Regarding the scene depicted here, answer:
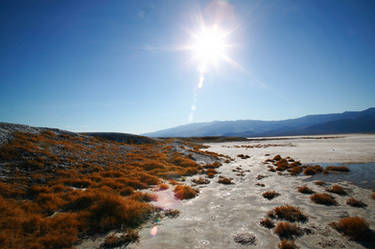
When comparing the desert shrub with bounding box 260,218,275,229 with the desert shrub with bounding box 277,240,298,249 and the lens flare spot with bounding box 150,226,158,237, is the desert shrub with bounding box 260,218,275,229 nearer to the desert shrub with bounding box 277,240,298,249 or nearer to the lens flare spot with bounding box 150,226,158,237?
the desert shrub with bounding box 277,240,298,249

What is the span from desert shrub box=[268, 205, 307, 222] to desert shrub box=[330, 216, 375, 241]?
1151 millimetres

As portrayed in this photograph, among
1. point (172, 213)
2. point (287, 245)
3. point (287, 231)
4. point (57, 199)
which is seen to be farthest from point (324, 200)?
point (57, 199)

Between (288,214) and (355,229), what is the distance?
6.78ft

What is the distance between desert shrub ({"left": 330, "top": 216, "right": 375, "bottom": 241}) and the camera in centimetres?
540

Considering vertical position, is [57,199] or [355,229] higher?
[57,199]

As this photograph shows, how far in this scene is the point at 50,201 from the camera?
7285mm

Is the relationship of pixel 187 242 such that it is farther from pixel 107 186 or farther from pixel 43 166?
pixel 43 166

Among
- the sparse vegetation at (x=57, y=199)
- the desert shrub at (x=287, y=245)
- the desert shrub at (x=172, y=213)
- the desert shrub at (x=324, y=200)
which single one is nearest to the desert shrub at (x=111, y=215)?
the sparse vegetation at (x=57, y=199)

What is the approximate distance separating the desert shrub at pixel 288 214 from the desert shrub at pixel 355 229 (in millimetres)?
1151

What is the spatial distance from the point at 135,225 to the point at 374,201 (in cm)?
1261

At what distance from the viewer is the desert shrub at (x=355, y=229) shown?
5.40 metres

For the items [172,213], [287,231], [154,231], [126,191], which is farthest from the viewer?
[126,191]

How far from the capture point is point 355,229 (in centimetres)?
554

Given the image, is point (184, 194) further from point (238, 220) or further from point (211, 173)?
point (211, 173)
